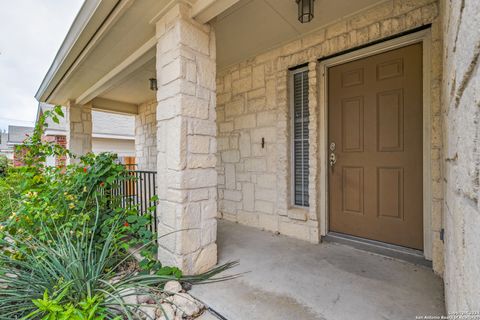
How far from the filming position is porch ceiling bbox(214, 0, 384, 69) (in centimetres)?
203

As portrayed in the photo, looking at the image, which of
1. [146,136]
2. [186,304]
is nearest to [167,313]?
[186,304]

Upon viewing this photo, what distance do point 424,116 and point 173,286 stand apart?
2443 millimetres

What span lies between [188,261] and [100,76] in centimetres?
317

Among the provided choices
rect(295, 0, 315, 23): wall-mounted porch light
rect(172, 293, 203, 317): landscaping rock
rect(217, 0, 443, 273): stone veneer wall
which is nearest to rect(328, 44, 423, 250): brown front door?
rect(217, 0, 443, 273): stone veneer wall

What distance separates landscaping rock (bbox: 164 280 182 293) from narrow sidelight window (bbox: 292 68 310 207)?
168 centimetres

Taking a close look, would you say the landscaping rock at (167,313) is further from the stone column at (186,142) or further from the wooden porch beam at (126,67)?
the wooden porch beam at (126,67)

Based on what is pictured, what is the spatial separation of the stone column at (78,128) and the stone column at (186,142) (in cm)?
346

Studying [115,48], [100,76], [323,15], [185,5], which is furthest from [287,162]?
[100,76]

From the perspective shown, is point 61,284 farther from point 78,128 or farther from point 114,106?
point 114,106

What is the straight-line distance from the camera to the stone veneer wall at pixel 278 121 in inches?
71.1

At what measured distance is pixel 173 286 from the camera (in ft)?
5.17

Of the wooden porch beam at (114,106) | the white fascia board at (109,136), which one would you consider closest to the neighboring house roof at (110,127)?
the white fascia board at (109,136)

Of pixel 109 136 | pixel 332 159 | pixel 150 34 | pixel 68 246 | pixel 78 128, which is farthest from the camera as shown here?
pixel 109 136

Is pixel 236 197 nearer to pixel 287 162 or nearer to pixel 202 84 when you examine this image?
pixel 287 162
